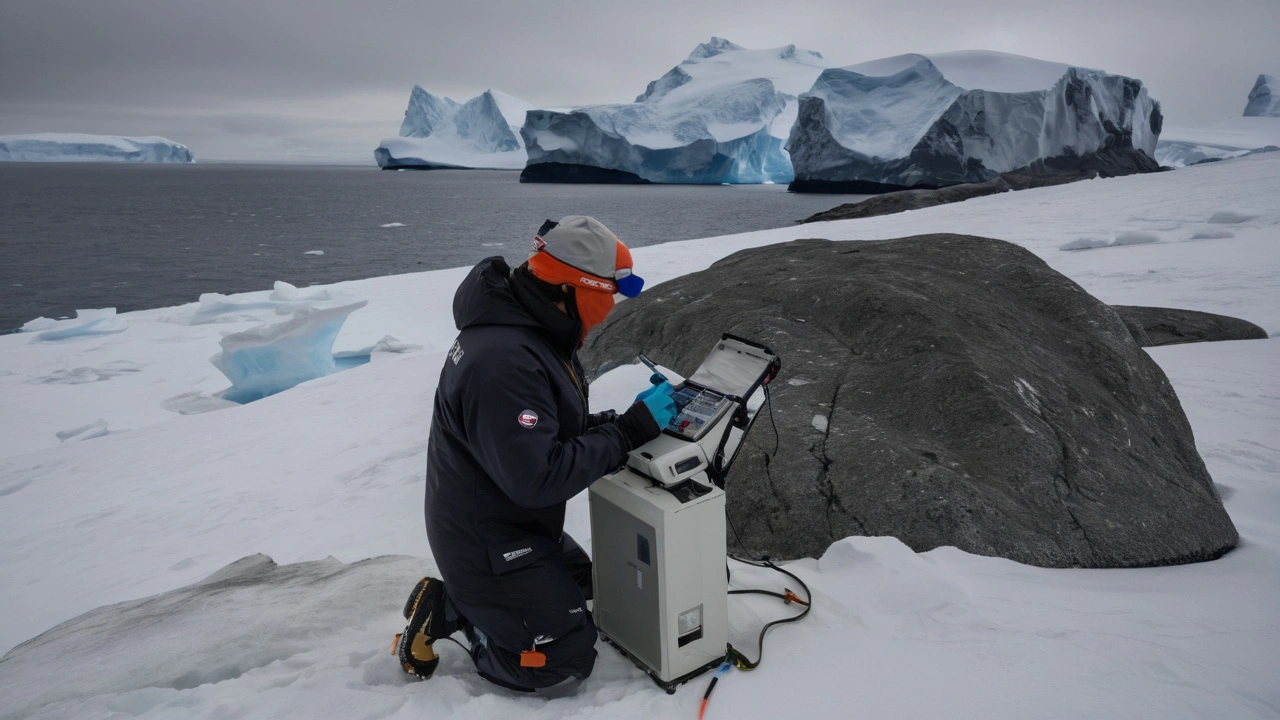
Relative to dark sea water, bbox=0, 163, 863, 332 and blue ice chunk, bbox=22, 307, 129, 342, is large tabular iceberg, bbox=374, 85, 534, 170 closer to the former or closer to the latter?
dark sea water, bbox=0, 163, 863, 332

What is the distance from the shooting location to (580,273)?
2.14 metres

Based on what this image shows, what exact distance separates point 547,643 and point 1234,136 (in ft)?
229

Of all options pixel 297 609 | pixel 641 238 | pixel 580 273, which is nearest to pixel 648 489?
pixel 580 273

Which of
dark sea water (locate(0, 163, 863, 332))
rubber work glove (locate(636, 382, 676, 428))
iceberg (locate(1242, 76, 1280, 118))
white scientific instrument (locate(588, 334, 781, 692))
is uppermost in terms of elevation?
iceberg (locate(1242, 76, 1280, 118))

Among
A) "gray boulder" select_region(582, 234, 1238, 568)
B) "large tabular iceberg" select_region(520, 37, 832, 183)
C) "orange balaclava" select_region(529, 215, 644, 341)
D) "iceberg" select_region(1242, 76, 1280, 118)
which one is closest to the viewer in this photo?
"orange balaclava" select_region(529, 215, 644, 341)

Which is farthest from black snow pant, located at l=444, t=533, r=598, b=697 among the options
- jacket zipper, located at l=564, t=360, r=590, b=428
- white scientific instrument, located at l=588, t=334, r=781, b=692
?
jacket zipper, located at l=564, t=360, r=590, b=428

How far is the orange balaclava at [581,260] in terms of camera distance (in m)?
2.12

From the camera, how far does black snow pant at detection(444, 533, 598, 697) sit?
2189mm

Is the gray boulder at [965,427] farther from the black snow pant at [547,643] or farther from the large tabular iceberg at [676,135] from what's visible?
the large tabular iceberg at [676,135]

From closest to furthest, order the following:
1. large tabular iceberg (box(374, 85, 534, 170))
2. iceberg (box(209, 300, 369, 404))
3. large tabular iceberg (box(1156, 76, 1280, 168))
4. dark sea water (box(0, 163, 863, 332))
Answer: iceberg (box(209, 300, 369, 404)) → dark sea water (box(0, 163, 863, 332)) → large tabular iceberg (box(1156, 76, 1280, 168)) → large tabular iceberg (box(374, 85, 534, 170))

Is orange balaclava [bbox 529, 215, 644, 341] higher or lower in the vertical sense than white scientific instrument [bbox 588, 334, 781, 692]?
higher

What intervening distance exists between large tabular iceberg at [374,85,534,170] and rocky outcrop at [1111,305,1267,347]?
8743cm

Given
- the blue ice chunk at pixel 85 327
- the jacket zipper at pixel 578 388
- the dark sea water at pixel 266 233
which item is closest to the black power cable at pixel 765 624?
the jacket zipper at pixel 578 388

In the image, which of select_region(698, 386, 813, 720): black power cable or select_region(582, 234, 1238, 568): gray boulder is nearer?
select_region(698, 386, 813, 720): black power cable
